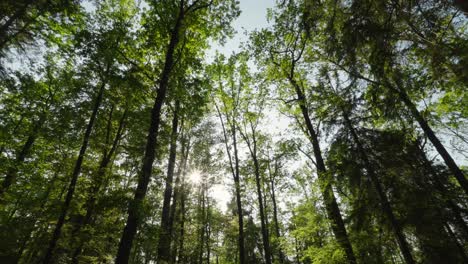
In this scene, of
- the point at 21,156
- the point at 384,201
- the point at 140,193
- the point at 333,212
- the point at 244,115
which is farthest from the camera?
the point at 244,115

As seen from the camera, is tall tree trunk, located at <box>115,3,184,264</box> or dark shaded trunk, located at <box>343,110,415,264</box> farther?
dark shaded trunk, located at <box>343,110,415,264</box>

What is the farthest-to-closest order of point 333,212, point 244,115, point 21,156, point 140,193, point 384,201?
point 244,115
point 21,156
point 333,212
point 384,201
point 140,193

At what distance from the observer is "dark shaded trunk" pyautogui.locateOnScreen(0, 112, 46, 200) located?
13.8 metres

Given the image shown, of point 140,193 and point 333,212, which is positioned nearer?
point 140,193

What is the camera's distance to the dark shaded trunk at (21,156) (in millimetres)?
13755

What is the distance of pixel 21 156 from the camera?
50.6 feet

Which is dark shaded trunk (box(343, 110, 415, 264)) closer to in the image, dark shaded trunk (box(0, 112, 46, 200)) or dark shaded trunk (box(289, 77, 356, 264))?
dark shaded trunk (box(289, 77, 356, 264))

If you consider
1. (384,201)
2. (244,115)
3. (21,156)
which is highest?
(244,115)

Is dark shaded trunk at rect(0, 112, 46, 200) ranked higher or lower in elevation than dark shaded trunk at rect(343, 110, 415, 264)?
higher

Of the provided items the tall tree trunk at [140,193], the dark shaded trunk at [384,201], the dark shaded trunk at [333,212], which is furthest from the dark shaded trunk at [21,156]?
the dark shaded trunk at [384,201]

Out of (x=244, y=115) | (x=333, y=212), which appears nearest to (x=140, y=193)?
(x=333, y=212)

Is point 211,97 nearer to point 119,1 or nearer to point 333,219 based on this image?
point 119,1

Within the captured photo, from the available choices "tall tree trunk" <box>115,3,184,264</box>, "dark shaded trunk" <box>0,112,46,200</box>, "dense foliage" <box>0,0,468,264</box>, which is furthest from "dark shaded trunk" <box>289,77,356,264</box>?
"dark shaded trunk" <box>0,112,46,200</box>

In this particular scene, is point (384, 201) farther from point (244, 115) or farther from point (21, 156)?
point (21, 156)
